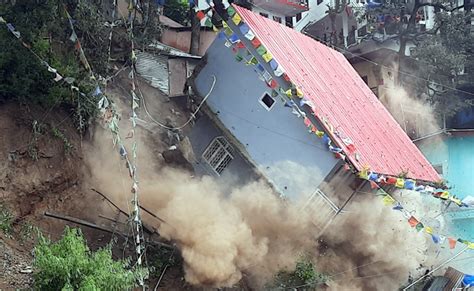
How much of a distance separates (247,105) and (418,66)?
57.9 ft

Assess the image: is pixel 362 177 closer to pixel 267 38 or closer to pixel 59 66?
pixel 267 38

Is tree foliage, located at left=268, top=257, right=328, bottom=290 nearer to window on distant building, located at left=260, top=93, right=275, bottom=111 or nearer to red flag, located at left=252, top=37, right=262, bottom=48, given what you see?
window on distant building, located at left=260, top=93, right=275, bottom=111

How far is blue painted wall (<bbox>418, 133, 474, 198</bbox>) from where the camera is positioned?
28.7m

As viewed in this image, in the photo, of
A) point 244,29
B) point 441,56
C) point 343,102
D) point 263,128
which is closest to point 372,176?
point 263,128

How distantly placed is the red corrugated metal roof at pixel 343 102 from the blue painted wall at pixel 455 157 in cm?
764

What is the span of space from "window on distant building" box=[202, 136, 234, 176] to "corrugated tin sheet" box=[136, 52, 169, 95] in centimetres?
359

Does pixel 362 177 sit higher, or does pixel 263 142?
pixel 362 177

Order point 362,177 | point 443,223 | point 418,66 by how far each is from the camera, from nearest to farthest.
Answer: point 362,177 < point 443,223 < point 418,66

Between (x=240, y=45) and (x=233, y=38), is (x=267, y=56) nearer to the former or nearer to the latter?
(x=240, y=45)

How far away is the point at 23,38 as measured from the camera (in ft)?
47.2

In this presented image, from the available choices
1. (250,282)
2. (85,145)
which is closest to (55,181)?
(85,145)

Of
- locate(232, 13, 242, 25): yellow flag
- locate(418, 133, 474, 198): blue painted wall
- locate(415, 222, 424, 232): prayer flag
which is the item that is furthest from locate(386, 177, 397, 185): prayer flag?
locate(418, 133, 474, 198): blue painted wall

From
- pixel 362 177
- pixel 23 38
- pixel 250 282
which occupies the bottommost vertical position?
pixel 250 282

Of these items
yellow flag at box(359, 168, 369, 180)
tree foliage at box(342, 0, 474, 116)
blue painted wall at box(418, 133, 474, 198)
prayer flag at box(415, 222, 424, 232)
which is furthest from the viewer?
tree foliage at box(342, 0, 474, 116)
